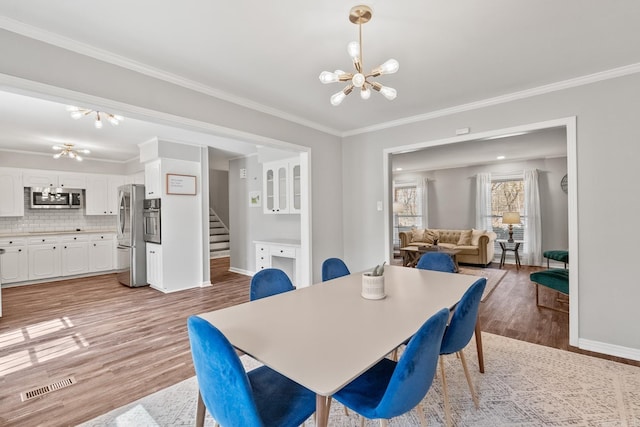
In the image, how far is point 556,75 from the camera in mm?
2754

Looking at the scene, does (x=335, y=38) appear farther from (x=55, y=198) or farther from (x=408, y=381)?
(x=55, y=198)

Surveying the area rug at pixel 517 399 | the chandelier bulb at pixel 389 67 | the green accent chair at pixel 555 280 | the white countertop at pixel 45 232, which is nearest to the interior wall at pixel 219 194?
the white countertop at pixel 45 232

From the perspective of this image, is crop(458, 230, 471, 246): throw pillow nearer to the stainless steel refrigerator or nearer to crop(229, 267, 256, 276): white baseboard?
crop(229, 267, 256, 276): white baseboard

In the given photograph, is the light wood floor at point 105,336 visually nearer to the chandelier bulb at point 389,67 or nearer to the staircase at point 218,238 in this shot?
the chandelier bulb at point 389,67

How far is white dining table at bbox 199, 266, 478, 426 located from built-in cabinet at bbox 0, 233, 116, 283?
239 inches

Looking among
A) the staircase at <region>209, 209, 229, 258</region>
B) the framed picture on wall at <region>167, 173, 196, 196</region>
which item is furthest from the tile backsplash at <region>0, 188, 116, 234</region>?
the framed picture on wall at <region>167, 173, 196, 196</region>

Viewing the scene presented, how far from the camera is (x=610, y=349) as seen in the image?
8.82ft

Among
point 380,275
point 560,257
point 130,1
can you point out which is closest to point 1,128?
point 130,1

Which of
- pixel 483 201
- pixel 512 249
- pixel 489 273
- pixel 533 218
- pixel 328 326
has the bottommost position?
pixel 489 273

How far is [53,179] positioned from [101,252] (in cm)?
172

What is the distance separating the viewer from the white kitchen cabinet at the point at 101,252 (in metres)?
6.25

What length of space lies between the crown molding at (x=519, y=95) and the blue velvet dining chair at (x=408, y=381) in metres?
2.95

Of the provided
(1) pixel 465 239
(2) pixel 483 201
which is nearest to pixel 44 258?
(1) pixel 465 239

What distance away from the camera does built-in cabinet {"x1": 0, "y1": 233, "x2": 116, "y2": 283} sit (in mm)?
5336
